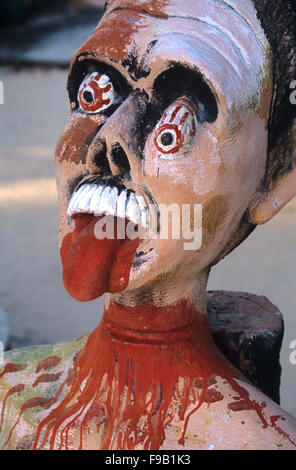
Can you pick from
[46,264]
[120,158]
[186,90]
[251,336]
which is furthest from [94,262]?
[46,264]

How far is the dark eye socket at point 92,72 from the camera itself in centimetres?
99

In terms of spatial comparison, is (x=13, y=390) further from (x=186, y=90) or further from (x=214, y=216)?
(x=186, y=90)

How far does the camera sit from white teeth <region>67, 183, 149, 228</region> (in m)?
0.94

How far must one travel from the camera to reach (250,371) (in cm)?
122

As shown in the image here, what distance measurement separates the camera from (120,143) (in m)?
0.94

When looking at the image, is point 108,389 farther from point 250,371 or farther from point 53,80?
point 53,80

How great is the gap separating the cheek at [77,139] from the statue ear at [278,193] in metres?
0.24

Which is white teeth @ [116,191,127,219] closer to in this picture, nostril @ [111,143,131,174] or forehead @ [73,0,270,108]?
nostril @ [111,143,131,174]


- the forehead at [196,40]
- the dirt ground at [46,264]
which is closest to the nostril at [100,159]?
the forehead at [196,40]

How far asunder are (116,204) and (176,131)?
0.11 meters

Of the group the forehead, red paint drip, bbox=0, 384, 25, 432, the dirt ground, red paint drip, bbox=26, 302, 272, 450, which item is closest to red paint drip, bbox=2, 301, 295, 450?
red paint drip, bbox=26, 302, 272, 450

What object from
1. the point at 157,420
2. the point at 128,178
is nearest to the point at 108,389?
the point at 157,420

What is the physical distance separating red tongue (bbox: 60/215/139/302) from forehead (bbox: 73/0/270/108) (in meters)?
0.21

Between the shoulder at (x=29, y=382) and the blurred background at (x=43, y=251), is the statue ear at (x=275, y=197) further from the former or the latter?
the blurred background at (x=43, y=251)
